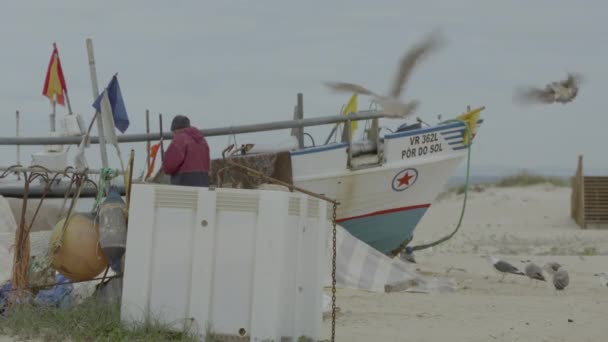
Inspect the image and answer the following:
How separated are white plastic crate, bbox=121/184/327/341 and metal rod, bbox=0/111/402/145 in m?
5.87

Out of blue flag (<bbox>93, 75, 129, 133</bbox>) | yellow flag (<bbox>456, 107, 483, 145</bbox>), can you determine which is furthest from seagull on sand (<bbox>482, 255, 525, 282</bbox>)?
blue flag (<bbox>93, 75, 129, 133</bbox>)

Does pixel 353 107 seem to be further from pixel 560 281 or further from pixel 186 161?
pixel 186 161

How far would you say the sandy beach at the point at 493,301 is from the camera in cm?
830

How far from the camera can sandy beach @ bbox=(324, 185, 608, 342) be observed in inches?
327

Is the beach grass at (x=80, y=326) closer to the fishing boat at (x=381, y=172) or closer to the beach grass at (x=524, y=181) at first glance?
the fishing boat at (x=381, y=172)

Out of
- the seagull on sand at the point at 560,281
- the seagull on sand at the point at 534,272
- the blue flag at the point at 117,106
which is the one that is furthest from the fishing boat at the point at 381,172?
the blue flag at the point at 117,106

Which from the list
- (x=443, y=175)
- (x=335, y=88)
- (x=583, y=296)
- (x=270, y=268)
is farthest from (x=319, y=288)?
A: (x=443, y=175)

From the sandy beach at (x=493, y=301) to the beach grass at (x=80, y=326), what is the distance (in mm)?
1910

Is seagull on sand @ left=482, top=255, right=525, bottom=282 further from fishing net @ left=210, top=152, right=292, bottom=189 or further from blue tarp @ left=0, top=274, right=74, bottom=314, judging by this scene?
blue tarp @ left=0, top=274, right=74, bottom=314

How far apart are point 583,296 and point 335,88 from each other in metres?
4.10

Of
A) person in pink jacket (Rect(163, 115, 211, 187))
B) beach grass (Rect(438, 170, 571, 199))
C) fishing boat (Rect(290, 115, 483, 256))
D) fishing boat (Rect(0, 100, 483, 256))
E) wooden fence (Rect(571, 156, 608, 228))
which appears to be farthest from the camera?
beach grass (Rect(438, 170, 571, 199))

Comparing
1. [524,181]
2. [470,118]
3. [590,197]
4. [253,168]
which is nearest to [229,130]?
[253,168]

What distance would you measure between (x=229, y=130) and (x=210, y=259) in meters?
6.71

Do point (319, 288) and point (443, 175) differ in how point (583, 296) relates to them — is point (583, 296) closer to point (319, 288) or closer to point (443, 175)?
point (443, 175)
